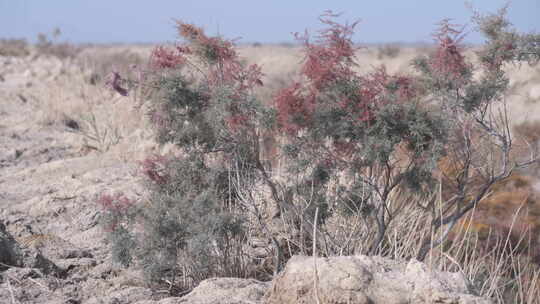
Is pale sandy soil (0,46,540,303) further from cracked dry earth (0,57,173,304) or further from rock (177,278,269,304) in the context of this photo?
rock (177,278,269,304)

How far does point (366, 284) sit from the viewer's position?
11.5 feet

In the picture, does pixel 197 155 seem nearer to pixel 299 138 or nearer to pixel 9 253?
pixel 299 138

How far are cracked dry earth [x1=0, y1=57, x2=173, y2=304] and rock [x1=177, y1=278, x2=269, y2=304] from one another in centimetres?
66

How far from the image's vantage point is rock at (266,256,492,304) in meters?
3.44

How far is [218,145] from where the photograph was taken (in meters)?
5.02

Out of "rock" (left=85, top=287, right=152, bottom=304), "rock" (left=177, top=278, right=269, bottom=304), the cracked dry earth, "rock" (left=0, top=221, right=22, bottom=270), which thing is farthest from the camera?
"rock" (left=0, top=221, right=22, bottom=270)

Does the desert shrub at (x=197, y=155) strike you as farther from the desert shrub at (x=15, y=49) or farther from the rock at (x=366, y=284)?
the desert shrub at (x=15, y=49)

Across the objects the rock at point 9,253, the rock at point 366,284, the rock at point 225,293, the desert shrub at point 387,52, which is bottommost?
the desert shrub at point 387,52

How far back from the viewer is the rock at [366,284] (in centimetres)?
344

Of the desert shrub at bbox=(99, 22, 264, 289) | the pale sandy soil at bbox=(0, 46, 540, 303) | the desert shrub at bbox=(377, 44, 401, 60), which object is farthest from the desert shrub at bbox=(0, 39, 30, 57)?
the desert shrub at bbox=(99, 22, 264, 289)

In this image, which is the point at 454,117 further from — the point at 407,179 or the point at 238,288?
the point at 238,288

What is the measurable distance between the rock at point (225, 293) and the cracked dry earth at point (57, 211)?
26.1 inches

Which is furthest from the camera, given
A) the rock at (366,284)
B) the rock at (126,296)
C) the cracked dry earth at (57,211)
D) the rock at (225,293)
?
the cracked dry earth at (57,211)

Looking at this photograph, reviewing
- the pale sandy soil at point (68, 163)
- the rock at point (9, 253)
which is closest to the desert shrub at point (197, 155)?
the pale sandy soil at point (68, 163)
